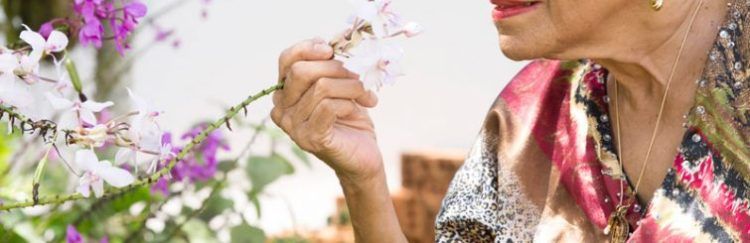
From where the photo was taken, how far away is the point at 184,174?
322cm

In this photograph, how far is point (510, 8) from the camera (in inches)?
86.2

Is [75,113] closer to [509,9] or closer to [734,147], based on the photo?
[509,9]

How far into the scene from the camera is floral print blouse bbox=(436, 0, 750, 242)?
2186mm

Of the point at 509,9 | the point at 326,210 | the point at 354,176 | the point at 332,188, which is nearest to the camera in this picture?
the point at 509,9

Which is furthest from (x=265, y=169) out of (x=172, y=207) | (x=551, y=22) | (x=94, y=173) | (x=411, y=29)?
(x=172, y=207)

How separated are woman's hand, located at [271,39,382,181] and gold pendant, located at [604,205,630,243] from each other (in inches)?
14.1

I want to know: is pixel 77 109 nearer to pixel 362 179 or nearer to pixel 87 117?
pixel 87 117

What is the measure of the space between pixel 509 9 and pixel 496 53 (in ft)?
22.4

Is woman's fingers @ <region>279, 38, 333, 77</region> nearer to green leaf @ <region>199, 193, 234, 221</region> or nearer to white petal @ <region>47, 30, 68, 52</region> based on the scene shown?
white petal @ <region>47, 30, 68, 52</region>

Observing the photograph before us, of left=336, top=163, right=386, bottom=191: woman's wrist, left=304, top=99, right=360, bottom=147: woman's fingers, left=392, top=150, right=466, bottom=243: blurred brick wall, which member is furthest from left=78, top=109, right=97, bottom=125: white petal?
left=392, top=150, right=466, bottom=243: blurred brick wall

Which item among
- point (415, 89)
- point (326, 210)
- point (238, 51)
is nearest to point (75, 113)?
point (326, 210)

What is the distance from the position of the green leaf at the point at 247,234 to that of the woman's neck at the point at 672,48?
99 centimetres

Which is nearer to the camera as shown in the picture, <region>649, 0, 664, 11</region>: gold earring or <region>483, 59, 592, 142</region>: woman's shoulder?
<region>649, 0, 664, 11</region>: gold earring

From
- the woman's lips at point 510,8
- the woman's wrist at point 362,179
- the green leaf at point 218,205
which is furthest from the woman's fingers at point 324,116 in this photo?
the green leaf at point 218,205
